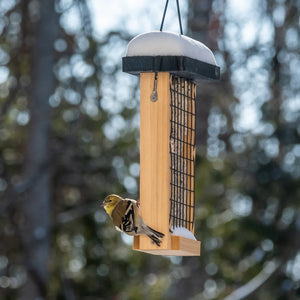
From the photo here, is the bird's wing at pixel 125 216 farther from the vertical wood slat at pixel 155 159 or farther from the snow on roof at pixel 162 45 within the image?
Result: the snow on roof at pixel 162 45

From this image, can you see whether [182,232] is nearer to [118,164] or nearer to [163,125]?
[163,125]

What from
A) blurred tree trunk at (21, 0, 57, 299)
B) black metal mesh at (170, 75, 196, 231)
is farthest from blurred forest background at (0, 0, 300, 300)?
black metal mesh at (170, 75, 196, 231)

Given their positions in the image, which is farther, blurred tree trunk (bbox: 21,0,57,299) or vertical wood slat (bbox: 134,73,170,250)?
blurred tree trunk (bbox: 21,0,57,299)

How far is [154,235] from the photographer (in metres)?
4.88

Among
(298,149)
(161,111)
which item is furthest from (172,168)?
(298,149)

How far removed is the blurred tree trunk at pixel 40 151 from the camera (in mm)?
12516

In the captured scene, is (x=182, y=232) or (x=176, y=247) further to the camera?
(x=182, y=232)

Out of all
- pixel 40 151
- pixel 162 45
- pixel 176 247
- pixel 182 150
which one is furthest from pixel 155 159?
pixel 40 151

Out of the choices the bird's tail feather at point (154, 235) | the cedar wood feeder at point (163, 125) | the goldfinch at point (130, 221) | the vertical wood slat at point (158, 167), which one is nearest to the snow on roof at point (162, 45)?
the cedar wood feeder at point (163, 125)

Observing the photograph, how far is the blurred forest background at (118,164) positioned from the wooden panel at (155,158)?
23.0ft

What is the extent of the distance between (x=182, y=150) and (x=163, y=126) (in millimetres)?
299

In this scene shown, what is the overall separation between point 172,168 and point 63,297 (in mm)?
8795

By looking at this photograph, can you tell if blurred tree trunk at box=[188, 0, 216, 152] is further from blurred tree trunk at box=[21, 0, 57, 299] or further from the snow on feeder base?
the snow on feeder base

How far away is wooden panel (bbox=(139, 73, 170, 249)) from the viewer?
16.2 ft
